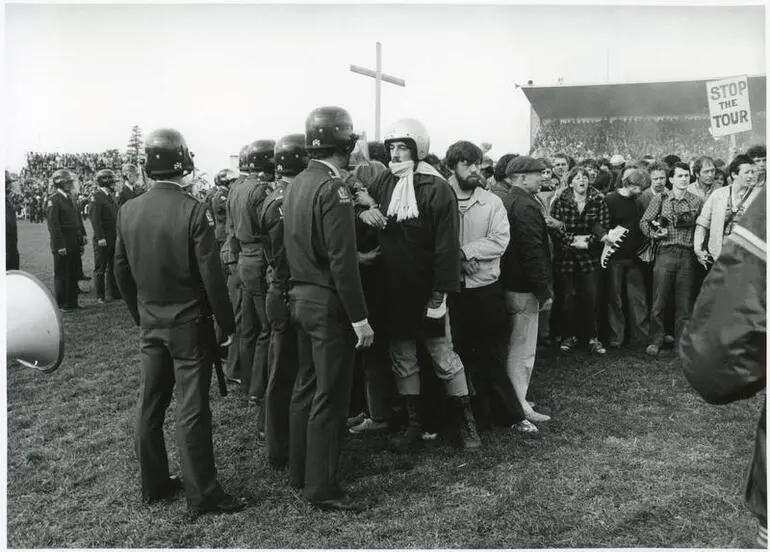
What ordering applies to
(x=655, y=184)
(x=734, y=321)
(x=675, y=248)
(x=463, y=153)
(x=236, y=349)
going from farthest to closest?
(x=655, y=184) → (x=675, y=248) → (x=236, y=349) → (x=463, y=153) → (x=734, y=321)

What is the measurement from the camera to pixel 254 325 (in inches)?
249

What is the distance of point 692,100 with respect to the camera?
1272cm

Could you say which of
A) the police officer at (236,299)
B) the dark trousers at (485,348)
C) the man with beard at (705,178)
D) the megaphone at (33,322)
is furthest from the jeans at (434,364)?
the man with beard at (705,178)

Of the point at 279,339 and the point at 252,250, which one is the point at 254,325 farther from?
the point at 279,339

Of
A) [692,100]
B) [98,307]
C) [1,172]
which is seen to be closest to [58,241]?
[98,307]

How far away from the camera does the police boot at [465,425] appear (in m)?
5.05

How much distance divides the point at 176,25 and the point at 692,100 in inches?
430

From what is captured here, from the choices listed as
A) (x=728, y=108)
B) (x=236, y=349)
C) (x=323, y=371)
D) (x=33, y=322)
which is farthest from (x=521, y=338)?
(x=728, y=108)

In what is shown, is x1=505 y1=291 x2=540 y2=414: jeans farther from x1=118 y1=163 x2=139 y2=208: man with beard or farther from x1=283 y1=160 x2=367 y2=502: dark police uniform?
x1=118 y1=163 x2=139 y2=208: man with beard

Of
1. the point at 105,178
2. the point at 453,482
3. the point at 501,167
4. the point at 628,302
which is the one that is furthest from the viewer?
the point at 105,178

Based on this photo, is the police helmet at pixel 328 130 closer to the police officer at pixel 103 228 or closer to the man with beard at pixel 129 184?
the police officer at pixel 103 228

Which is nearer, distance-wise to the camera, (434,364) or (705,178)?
(434,364)

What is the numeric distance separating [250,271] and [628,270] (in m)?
4.45

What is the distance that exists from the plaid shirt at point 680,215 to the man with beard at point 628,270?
0.31 metres
